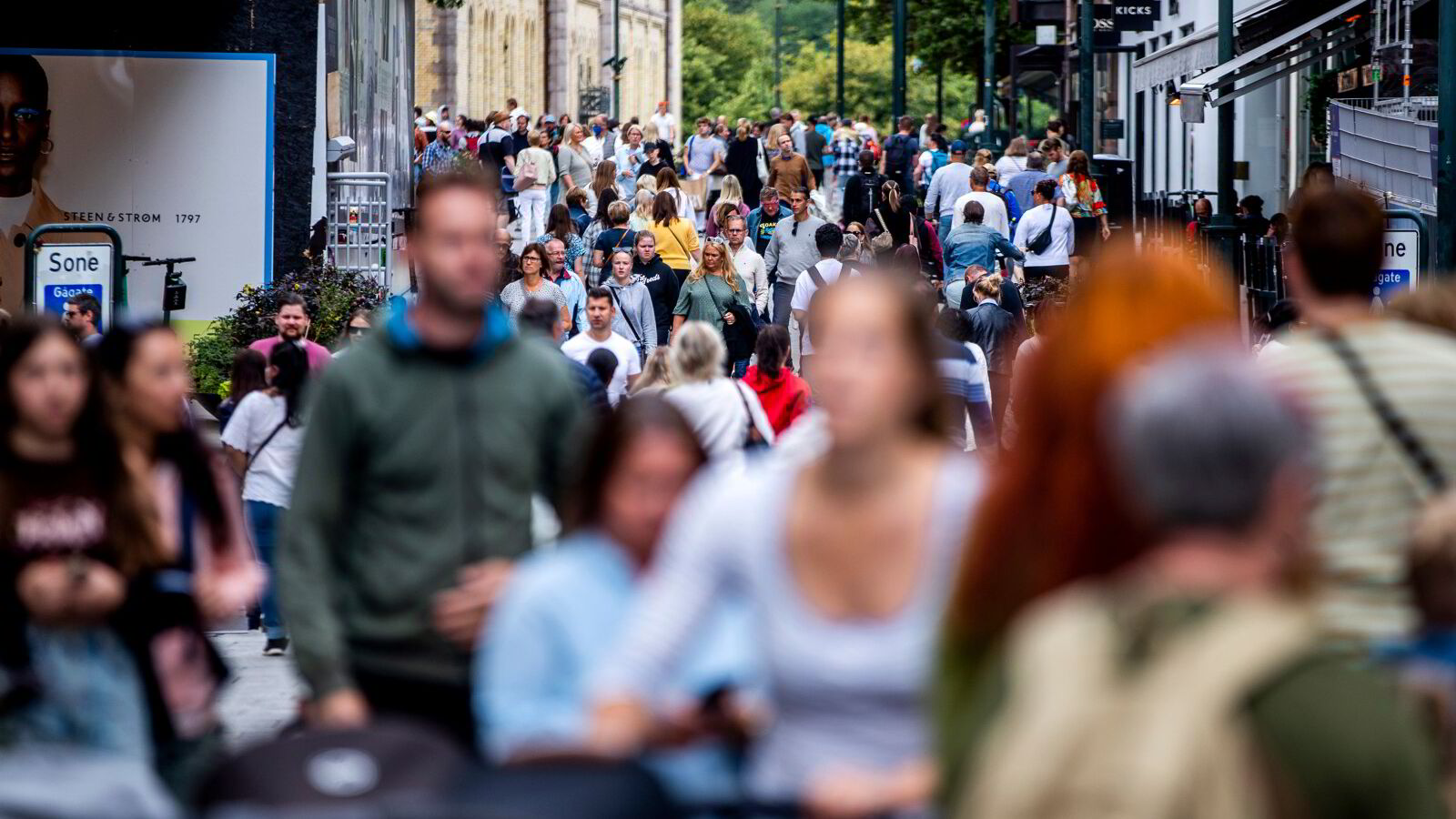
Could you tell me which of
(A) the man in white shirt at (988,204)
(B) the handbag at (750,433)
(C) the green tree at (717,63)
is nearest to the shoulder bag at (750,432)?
(B) the handbag at (750,433)

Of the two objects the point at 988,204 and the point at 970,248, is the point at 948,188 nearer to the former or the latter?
the point at 988,204

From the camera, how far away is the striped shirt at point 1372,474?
4441 millimetres

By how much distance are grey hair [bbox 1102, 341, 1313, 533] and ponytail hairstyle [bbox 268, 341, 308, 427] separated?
29.0 feet

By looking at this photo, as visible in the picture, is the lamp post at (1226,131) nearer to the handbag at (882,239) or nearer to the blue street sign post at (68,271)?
the handbag at (882,239)

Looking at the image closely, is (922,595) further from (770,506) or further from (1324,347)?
(1324,347)

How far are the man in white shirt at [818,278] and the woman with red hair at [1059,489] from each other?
1311 centimetres

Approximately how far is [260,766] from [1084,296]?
156 centimetres

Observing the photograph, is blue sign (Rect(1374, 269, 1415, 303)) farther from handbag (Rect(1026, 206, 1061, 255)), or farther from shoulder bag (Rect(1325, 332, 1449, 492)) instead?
shoulder bag (Rect(1325, 332, 1449, 492))

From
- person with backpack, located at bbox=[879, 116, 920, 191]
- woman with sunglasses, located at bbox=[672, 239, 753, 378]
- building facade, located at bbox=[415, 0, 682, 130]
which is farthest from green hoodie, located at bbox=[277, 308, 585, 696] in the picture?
building facade, located at bbox=[415, 0, 682, 130]

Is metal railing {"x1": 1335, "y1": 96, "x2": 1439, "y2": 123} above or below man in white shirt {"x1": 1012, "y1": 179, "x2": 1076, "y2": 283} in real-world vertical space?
above

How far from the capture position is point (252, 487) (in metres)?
10.9

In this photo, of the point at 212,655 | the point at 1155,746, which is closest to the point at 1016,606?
the point at 1155,746

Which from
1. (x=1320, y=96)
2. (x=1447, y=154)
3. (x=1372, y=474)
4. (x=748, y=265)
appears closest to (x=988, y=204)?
(x=748, y=265)

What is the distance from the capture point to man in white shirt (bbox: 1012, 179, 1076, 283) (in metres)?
22.4
